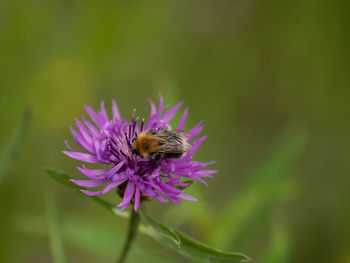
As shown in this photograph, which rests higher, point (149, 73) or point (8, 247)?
point (149, 73)

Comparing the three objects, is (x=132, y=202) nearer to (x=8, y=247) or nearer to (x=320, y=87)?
(x=8, y=247)

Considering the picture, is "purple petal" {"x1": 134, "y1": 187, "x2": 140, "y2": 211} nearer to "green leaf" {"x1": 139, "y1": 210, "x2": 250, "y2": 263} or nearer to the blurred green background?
"green leaf" {"x1": 139, "y1": 210, "x2": 250, "y2": 263}

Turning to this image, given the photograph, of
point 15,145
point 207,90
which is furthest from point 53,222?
point 207,90

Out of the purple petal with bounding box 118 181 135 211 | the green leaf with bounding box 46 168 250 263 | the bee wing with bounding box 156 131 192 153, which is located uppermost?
the bee wing with bounding box 156 131 192 153

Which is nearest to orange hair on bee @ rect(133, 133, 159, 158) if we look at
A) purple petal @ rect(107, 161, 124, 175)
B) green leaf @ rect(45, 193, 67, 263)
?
purple petal @ rect(107, 161, 124, 175)

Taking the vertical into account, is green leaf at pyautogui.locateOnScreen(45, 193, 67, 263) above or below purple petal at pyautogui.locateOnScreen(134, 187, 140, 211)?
below

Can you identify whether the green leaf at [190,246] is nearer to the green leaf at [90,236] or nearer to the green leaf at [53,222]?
the green leaf at [53,222]

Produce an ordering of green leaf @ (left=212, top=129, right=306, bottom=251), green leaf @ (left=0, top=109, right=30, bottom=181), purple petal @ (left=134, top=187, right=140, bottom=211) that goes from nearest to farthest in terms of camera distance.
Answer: purple petal @ (left=134, top=187, right=140, bottom=211), green leaf @ (left=0, top=109, right=30, bottom=181), green leaf @ (left=212, top=129, right=306, bottom=251)

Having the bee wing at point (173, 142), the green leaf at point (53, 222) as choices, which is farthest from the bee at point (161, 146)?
the green leaf at point (53, 222)

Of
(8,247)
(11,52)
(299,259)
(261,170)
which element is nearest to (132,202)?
(261,170)
